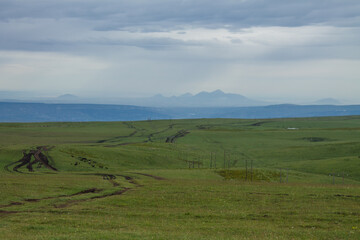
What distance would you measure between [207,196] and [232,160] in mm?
67761

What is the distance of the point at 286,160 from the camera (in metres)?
109

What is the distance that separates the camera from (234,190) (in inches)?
1927

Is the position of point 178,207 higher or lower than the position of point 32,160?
higher

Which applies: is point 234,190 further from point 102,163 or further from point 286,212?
point 102,163

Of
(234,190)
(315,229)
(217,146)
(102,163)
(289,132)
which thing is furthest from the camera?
(289,132)

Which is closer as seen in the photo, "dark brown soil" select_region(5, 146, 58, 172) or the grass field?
the grass field

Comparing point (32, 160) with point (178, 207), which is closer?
point (178, 207)

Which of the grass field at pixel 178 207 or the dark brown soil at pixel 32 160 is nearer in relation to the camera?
the grass field at pixel 178 207

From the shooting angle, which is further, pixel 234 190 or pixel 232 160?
pixel 232 160

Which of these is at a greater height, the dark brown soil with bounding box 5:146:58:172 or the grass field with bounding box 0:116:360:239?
the grass field with bounding box 0:116:360:239

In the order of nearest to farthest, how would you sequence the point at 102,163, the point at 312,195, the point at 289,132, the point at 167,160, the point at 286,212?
the point at 286,212, the point at 312,195, the point at 102,163, the point at 167,160, the point at 289,132

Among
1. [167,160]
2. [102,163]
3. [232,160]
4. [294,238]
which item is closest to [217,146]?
[232,160]

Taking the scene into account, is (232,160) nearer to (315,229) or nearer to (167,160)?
(167,160)

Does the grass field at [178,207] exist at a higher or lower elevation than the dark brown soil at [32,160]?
higher
